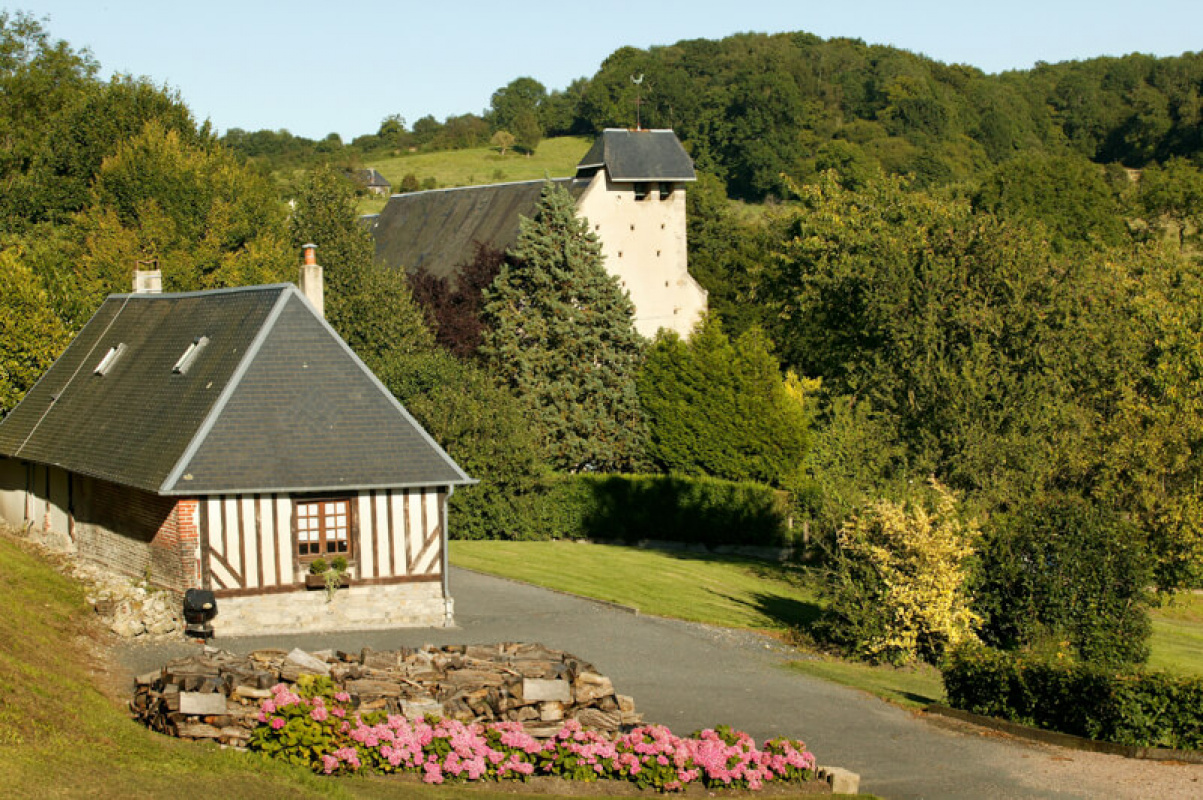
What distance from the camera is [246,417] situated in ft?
72.6

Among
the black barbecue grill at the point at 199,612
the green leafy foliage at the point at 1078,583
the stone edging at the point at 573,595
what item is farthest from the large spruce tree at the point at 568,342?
the black barbecue grill at the point at 199,612

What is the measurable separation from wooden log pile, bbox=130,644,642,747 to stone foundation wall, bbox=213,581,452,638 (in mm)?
4625

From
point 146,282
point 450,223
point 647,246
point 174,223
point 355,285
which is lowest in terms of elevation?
point 146,282

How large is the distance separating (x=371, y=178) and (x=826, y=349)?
7716cm

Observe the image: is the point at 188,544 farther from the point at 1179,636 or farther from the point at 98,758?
the point at 1179,636

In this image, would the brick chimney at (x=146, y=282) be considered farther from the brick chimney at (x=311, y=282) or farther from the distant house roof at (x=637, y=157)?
the distant house roof at (x=637, y=157)

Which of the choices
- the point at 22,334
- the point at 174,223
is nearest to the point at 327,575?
the point at 22,334

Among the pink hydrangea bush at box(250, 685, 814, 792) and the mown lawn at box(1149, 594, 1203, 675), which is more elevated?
the pink hydrangea bush at box(250, 685, 814, 792)

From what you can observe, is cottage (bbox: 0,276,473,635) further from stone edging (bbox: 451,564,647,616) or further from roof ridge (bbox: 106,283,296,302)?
stone edging (bbox: 451,564,647,616)

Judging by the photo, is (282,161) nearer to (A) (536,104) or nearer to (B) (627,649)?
(A) (536,104)

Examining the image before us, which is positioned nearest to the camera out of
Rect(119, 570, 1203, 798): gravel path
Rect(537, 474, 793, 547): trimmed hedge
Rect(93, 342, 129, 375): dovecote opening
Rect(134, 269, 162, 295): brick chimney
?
Rect(119, 570, 1203, 798): gravel path

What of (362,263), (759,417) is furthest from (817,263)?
(362,263)

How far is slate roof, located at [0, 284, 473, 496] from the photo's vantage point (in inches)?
846

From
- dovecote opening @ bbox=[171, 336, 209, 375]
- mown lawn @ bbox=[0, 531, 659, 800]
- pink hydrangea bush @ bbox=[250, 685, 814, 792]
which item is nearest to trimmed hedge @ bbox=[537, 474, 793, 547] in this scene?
dovecote opening @ bbox=[171, 336, 209, 375]
